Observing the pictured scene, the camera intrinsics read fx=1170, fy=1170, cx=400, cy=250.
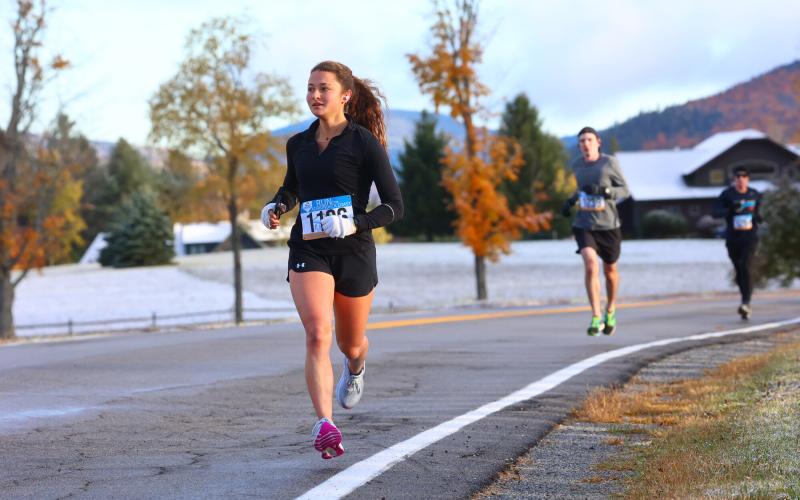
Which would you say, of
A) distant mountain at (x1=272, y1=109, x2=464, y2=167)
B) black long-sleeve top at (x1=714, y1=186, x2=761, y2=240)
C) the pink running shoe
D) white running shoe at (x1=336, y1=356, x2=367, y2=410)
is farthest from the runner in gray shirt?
the pink running shoe

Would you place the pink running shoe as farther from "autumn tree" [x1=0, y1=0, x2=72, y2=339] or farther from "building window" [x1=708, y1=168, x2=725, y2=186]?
"building window" [x1=708, y1=168, x2=725, y2=186]

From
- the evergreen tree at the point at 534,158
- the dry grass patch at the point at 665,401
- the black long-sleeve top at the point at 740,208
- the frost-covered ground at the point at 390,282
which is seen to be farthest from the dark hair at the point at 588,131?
the evergreen tree at the point at 534,158

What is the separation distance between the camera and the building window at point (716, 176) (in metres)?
87.5

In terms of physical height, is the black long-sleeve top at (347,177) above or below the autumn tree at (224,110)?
below

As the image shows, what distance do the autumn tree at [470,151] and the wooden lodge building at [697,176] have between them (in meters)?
50.4

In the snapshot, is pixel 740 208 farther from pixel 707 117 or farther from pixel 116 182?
pixel 707 117

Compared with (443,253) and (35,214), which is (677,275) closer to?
(443,253)

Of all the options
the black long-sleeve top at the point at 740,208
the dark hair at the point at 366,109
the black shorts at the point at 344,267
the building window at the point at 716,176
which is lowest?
the black shorts at the point at 344,267

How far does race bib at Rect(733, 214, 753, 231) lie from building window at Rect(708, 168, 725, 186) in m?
72.7

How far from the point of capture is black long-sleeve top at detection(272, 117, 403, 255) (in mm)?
6142

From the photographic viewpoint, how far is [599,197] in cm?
1296

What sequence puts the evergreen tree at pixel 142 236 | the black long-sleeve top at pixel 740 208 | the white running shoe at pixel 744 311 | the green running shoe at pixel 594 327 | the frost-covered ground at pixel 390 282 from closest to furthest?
the green running shoe at pixel 594 327, the black long-sleeve top at pixel 740 208, the white running shoe at pixel 744 311, the frost-covered ground at pixel 390 282, the evergreen tree at pixel 142 236

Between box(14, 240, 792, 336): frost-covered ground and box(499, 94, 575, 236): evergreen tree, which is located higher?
box(499, 94, 575, 236): evergreen tree

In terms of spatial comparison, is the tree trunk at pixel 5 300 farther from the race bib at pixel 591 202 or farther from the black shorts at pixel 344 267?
the black shorts at pixel 344 267
